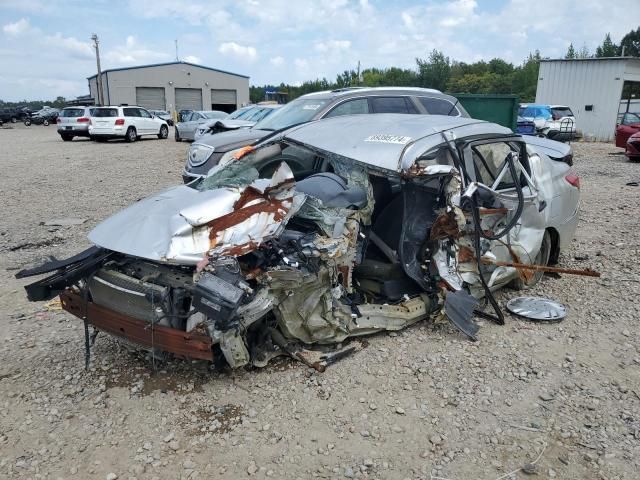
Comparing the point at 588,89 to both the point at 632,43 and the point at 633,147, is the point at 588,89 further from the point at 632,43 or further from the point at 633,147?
the point at 632,43

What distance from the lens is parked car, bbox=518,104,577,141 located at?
20359mm

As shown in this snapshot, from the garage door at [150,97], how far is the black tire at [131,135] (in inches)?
964

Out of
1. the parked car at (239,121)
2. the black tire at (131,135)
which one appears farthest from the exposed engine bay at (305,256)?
the black tire at (131,135)

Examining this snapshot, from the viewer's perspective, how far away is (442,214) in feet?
12.5

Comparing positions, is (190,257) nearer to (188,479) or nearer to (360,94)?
(188,479)

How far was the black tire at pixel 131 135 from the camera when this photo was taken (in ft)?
74.4

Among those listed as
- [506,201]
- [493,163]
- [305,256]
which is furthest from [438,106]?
[305,256]

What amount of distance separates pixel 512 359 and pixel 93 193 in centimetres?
913

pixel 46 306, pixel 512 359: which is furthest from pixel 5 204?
pixel 512 359

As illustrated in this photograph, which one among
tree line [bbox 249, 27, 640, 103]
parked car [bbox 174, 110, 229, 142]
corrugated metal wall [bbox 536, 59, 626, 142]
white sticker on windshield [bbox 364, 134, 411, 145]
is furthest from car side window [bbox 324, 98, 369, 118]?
tree line [bbox 249, 27, 640, 103]

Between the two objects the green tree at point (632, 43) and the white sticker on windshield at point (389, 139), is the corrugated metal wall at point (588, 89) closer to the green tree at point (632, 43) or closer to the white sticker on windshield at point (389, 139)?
the white sticker on windshield at point (389, 139)

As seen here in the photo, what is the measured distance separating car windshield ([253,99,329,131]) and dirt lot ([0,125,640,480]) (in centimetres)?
435

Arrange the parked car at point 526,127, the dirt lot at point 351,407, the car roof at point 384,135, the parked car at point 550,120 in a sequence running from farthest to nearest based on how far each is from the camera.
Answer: the parked car at point 550,120, the parked car at point 526,127, the car roof at point 384,135, the dirt lot at point 351,407

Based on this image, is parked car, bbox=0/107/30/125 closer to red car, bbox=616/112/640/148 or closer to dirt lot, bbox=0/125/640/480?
red car, bbox=616/112/640/148
